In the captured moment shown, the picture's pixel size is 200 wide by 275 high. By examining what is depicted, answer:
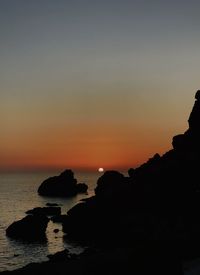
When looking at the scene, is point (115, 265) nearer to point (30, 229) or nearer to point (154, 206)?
point (154, 206)

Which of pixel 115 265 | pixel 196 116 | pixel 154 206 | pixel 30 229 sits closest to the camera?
pixel 115 265

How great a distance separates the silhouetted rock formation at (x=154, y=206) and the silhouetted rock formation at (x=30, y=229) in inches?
234

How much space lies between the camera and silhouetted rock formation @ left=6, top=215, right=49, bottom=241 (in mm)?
89500

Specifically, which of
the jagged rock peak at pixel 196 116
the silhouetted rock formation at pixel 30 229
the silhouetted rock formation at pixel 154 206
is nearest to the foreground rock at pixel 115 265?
the silhouetted rock formation at pixel 154 206

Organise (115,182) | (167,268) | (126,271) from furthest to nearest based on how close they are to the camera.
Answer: (115,182) → (126,271) → (167,268)

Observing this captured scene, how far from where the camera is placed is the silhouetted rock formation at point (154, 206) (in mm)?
67750

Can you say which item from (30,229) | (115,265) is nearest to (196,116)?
(115,265)

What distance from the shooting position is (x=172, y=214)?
70.6 meters

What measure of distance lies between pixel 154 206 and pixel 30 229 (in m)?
28.8

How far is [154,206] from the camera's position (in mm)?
76062

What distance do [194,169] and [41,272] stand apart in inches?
1455

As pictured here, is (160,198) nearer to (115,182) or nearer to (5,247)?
(115,182)

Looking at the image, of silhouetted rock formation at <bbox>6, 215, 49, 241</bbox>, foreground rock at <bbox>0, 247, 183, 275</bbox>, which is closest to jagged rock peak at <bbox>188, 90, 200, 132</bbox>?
foreground rock at <bbox>0, 247, 183, 275</bbox>

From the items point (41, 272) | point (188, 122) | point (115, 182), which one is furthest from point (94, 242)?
point (41, 272)
